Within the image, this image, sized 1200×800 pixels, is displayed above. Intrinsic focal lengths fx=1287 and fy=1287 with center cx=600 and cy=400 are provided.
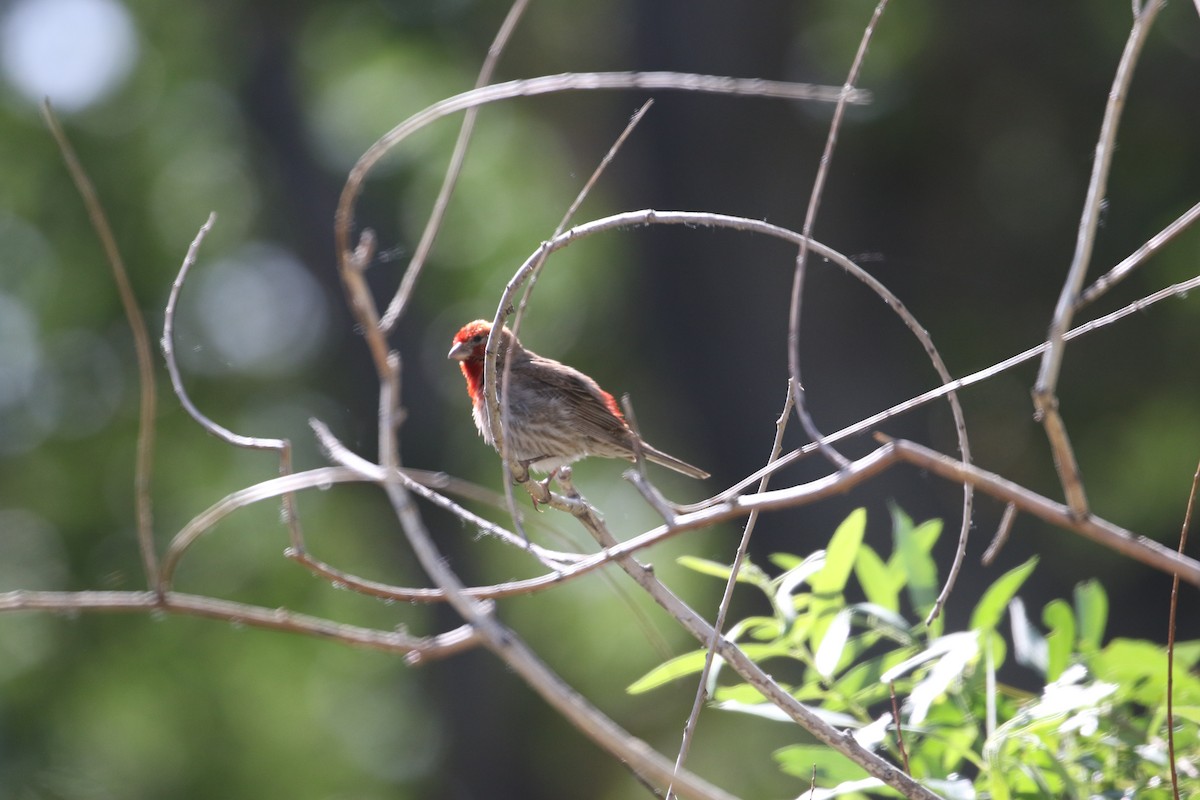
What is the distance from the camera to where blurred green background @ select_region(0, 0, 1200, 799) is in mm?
10602

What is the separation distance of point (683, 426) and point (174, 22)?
7977 millimetres

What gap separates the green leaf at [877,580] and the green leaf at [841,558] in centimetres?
15

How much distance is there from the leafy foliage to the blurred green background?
662cm

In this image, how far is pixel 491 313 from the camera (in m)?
13.9

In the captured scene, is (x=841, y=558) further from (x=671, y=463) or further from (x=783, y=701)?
(x=671, y=463)

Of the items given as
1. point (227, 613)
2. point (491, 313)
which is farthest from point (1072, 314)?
point (491, 313)

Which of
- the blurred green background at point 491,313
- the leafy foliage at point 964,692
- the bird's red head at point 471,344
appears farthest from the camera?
the blurred green background at point 491,313

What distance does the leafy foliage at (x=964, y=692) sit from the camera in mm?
2758

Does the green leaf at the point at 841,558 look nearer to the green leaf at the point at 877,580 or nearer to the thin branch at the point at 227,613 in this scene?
the green leaf at the point at 877,580

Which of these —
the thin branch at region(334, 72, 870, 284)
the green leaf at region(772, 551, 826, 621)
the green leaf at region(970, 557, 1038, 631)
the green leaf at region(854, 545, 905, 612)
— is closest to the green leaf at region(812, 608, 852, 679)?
the green leaf at region(772, 551, 826, 621)

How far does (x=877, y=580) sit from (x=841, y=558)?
228 mm

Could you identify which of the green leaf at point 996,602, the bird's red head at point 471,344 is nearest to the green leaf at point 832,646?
the green leaf at point 996,602

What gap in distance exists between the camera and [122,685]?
14297 millimetres

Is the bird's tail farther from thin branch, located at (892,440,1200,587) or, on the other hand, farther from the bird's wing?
thin branch, located at (892,440,1200,587)
